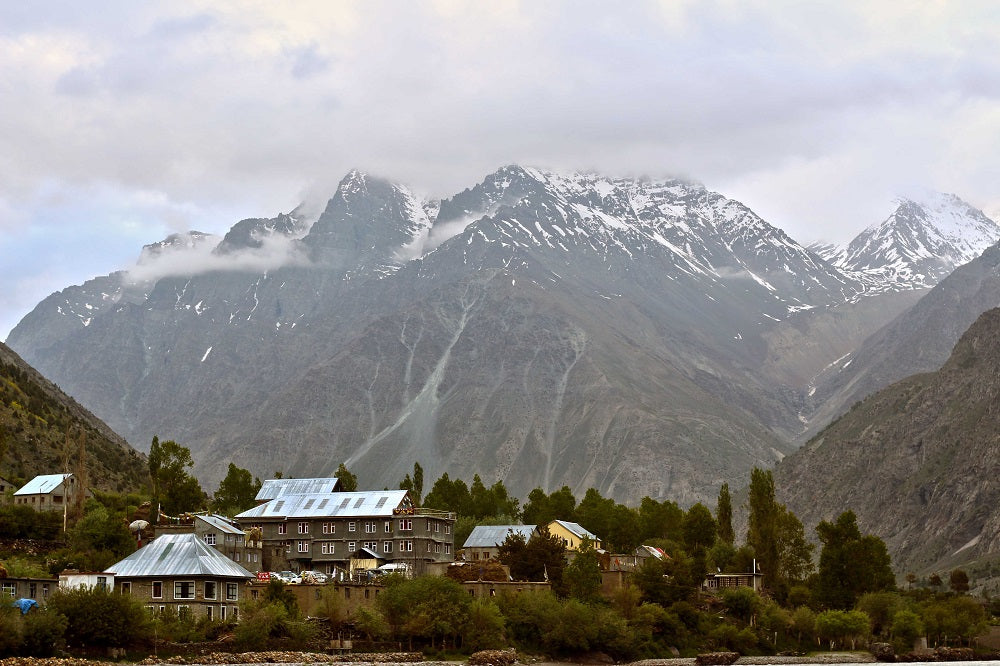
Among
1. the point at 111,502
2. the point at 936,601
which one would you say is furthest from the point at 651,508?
the point at 111,502

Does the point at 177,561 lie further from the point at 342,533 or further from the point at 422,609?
the point at 342,533

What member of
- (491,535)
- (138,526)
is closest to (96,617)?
(138,526)

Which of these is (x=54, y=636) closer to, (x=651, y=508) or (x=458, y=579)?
(x=458, y=579)

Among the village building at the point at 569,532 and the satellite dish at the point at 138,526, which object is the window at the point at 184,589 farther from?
the village building at the point at 569,532

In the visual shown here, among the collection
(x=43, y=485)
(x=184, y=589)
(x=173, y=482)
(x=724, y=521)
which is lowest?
(x=184, y=589)

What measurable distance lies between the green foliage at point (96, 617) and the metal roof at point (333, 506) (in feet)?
121

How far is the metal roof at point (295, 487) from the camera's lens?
447 feet

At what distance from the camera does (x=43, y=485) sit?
130125 millimetres

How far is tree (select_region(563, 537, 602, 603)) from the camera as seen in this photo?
12400 centimetres

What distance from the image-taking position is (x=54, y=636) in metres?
88.3

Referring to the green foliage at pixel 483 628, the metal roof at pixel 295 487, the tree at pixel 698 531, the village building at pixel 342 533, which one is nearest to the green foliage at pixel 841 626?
the tree at pixel 698 531

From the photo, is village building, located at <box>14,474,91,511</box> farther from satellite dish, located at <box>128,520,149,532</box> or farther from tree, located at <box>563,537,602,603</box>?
tree, located at <box>563,537,602,603</box>

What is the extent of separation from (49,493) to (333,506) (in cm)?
2455

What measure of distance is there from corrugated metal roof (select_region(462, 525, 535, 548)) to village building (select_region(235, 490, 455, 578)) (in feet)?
55.0
